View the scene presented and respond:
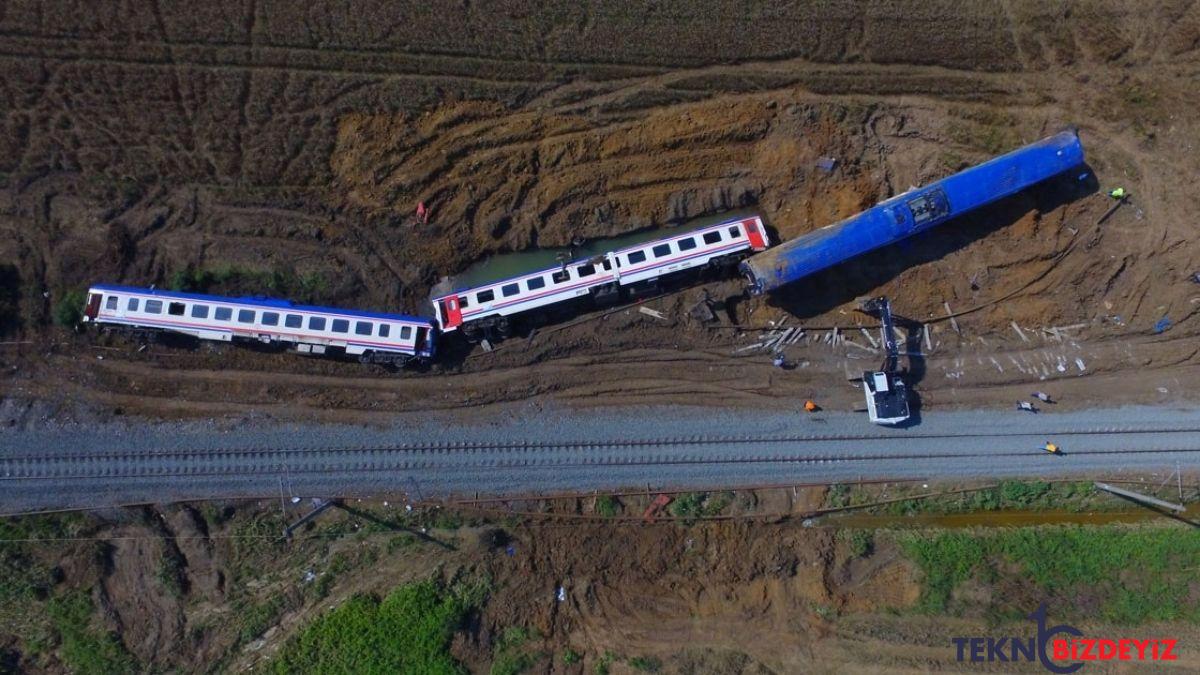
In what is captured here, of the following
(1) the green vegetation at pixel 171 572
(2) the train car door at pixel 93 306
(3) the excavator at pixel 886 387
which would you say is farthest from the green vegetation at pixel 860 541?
(2) the train car door at pixel 93 306

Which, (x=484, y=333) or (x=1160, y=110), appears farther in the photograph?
(x=1160, y=110)

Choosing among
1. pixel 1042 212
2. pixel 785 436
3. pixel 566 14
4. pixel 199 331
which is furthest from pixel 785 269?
pixel 199 331

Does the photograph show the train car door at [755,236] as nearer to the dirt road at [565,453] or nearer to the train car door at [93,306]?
the dirt road at [565,453]

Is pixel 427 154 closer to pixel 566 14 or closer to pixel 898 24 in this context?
pixel 566 14

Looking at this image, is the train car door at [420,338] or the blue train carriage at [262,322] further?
the train car door at [420,338]

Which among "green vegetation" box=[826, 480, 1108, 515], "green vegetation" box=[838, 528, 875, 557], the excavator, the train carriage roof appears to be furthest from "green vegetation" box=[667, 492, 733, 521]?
the train carriage roof

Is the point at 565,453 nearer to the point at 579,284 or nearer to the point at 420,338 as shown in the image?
the point at 579,284

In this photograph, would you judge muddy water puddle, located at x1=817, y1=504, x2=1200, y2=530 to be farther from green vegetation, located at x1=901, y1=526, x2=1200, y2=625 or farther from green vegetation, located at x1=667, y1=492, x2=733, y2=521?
green vegetation, located at x1=667, y1=492, x2=733, y2=521
